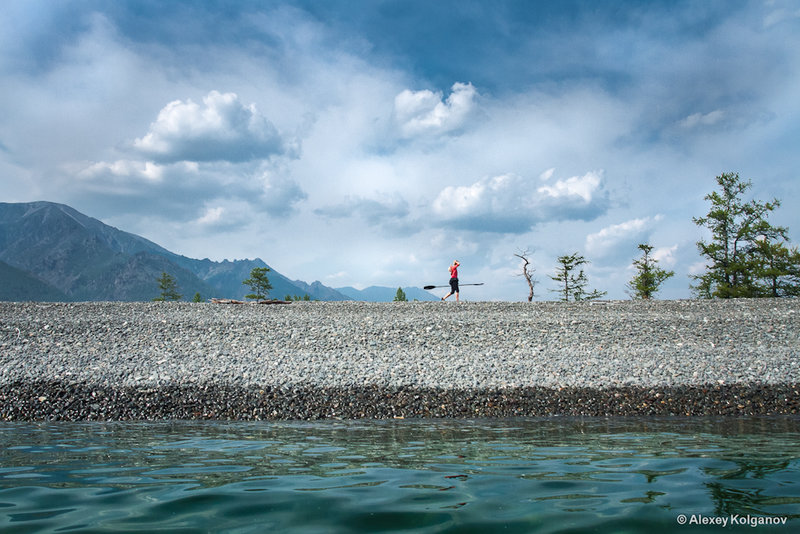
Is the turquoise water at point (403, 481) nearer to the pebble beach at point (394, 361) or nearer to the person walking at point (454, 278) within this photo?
the pebble beach at point (394, 361)

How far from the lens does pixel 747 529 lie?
115 inches

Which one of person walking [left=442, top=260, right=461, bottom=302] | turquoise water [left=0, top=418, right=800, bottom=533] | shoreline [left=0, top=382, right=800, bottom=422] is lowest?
shoreline [left=0, top=382, right=800, bottom=422]

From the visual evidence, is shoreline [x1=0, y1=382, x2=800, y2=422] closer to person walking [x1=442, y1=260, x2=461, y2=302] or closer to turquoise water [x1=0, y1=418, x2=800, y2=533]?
turquoise water [x1=0, y1=418, x2=800, y2=533]

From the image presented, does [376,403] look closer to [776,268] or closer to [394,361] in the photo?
[394,361]

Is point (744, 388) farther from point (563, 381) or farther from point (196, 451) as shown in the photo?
point (196, 451)

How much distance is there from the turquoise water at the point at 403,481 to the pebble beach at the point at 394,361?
3.18 m

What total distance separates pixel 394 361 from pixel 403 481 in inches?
371

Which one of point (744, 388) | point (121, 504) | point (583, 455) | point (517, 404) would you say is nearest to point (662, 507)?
point (583, 455)

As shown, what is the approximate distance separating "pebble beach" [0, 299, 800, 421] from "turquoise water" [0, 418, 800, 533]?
3183 mm

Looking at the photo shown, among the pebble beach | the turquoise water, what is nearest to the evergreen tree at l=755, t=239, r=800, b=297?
the pebble beach

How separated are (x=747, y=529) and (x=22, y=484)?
567cm

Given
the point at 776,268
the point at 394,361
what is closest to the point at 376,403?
the point at 394,361

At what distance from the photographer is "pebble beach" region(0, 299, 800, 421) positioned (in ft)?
36.8

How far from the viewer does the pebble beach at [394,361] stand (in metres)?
11.2
